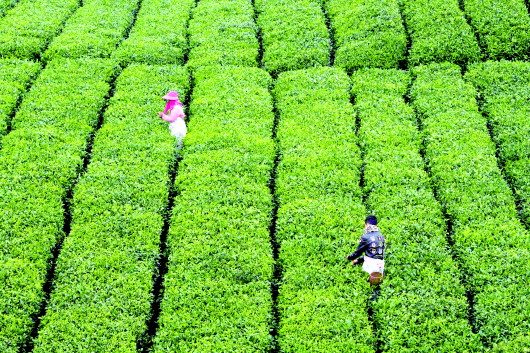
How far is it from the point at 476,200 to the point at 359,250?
12.9ft

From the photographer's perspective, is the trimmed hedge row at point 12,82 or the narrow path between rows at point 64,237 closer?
the narrow path between rows at point 64,237

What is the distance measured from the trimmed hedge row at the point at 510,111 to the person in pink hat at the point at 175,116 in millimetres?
8937

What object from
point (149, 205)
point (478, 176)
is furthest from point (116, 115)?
point (478, 176)

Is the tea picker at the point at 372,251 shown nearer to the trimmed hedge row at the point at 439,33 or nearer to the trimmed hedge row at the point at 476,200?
the trimmed hedge row at the point at 476,200

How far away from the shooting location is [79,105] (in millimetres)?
18094

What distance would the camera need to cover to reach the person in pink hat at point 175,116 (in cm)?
1705

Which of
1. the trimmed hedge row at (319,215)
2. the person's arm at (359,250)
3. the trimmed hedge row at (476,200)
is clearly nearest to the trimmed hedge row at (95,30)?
the trimmed hedge row at (319,215)

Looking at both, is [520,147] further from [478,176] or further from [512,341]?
[512,341]

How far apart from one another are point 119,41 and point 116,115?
15.5 feet

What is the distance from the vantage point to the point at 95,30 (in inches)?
851

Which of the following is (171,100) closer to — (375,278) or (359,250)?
(359,250)

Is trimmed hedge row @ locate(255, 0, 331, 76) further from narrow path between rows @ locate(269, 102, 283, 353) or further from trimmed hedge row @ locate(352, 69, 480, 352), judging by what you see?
narrow path between rows @ locate(269, 102, 283, 353)

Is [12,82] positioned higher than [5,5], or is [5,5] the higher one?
[5,5]

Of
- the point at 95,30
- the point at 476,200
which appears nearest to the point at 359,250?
the point at 476,200
